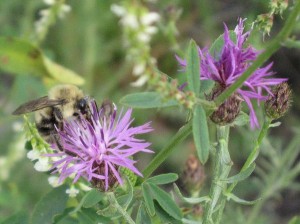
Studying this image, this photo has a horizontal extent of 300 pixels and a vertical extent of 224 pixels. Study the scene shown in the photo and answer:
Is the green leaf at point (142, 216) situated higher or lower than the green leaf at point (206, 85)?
lower

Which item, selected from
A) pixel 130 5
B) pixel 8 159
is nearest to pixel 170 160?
pixel 8 159

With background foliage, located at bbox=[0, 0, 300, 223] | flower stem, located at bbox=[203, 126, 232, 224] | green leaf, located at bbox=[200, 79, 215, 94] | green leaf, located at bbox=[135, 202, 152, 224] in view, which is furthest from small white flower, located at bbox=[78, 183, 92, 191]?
background foliage, located at bbox=[0, 0, 300, 223]

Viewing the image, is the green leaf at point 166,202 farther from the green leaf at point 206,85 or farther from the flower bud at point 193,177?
the flower bud at point 193,177

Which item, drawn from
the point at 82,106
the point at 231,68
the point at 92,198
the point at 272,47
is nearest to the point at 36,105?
the point at 82,106

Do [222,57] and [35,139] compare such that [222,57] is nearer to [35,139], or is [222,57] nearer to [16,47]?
[35,139]

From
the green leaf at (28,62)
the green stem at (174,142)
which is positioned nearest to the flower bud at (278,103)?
the green stem at (174,142)

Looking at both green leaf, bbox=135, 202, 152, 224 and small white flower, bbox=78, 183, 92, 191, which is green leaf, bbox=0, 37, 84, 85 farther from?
green leaf, bbox=135, 202, 152, 224
